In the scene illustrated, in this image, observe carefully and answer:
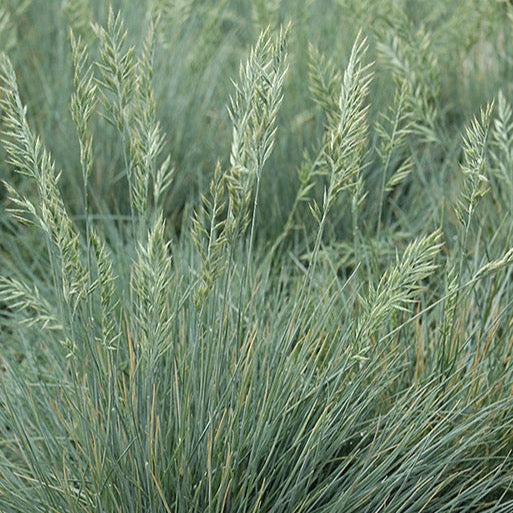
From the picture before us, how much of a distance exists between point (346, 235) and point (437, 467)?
137 centimetres

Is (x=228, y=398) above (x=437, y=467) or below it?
above

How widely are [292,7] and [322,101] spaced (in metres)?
1.73

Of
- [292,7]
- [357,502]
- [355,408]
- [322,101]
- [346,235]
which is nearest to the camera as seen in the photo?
[357,502]

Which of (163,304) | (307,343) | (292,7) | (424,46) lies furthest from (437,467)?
(292,7)

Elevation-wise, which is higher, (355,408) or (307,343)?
(307,343)

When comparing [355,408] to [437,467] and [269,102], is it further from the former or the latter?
[269,102]

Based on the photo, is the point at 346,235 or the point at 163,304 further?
the point at 346,235

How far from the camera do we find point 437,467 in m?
1.97

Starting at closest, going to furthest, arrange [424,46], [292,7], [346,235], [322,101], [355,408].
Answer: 1. [355,408]
2. [322,101]
3. [424,46]
4. [346,235]
5. [292,7]

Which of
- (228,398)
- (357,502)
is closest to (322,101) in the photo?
(228,398)

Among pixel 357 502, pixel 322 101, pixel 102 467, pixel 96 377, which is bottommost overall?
pixel 357 502

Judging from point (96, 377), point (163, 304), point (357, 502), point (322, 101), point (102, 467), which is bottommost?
point (357, 502)

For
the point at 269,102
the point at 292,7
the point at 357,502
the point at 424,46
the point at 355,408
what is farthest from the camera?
the point at 292,7

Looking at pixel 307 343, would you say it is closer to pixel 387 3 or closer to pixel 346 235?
pixel 346 235
